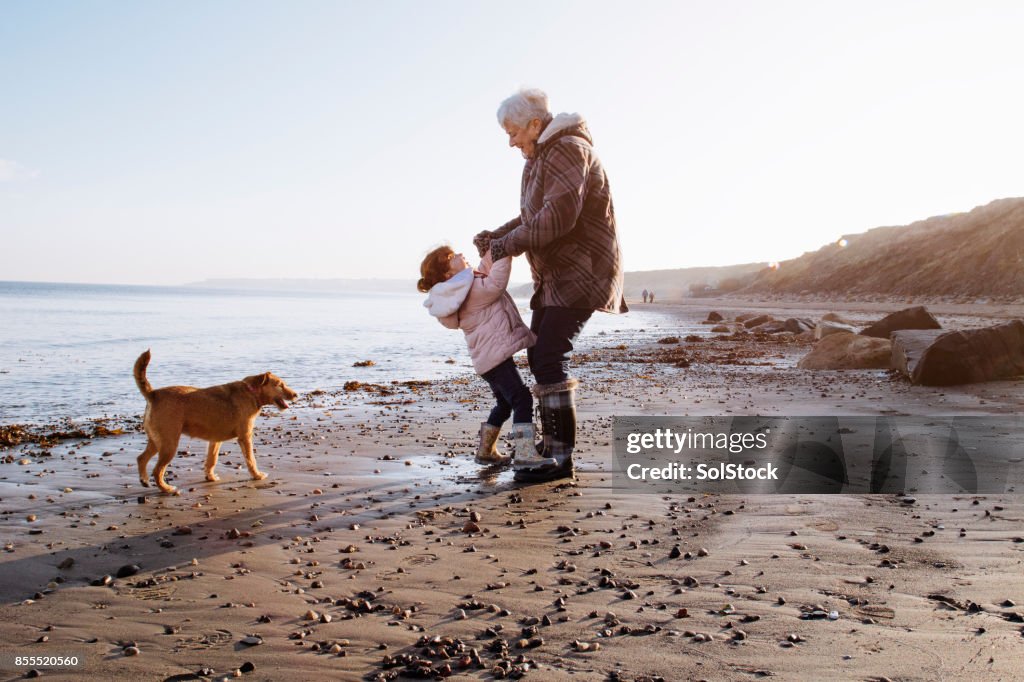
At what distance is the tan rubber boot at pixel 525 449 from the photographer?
5453 millimetres

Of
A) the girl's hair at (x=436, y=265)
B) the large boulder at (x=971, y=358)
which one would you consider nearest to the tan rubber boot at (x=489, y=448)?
the girl's hair at (x=436, y=265)

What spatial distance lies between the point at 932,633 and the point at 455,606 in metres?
1.83

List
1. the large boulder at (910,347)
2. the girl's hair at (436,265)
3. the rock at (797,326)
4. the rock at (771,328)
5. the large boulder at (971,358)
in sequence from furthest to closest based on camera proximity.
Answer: the rock at (771,328) → the rock at (797,326) → the large boulder at (910,347) → the large boulder at (971,358) → the girl's hair at (436,265)

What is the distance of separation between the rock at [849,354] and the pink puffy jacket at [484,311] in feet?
27.8

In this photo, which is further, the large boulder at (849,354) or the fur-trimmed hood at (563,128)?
the large boulder at (849,354)

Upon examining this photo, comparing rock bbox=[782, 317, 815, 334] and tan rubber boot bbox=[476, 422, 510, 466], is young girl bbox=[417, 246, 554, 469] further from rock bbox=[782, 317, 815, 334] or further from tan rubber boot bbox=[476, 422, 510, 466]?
rock bbox=[782, 317, 815, 334]

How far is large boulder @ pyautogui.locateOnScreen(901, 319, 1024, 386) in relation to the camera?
9734 millimetres

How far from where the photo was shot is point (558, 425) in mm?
5473

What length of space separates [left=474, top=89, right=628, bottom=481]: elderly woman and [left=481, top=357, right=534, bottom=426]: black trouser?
0.52 ft

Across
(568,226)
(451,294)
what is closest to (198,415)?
(451,294)

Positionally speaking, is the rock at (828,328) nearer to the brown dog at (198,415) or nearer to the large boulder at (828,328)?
the large boulder at (828,328)

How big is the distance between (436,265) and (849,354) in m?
9.10

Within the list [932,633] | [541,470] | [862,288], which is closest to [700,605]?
[932,633]

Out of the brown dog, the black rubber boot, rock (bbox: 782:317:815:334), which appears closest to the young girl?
the black rubber boot
